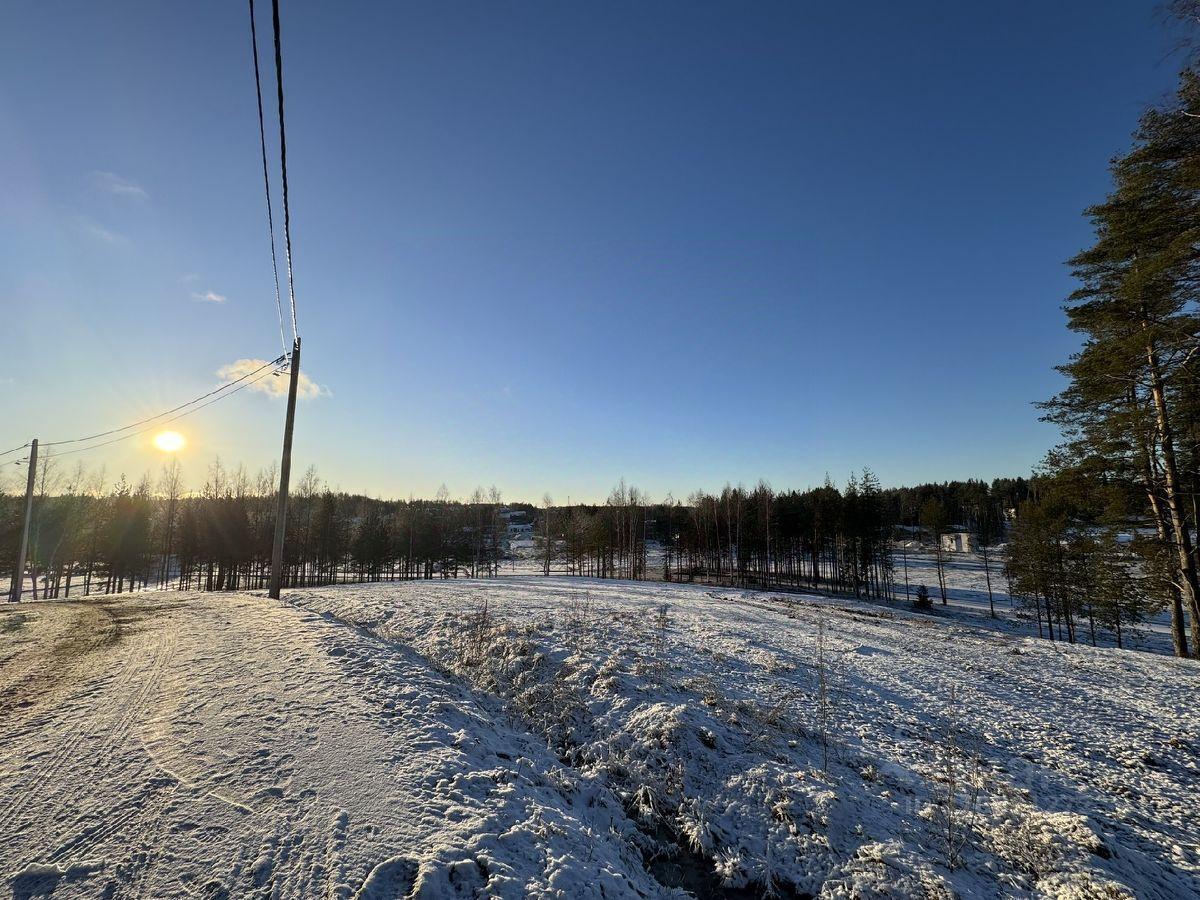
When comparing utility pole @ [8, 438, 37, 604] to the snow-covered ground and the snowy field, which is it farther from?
the snow-covered ground

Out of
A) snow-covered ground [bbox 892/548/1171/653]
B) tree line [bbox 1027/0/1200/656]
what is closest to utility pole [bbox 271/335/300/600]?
tree line [bbox 1027/0/1200/656]

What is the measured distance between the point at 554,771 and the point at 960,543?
113039 millimetres

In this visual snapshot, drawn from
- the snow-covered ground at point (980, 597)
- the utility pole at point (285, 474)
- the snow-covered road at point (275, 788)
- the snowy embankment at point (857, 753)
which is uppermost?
the utility pole at point (285, 474)

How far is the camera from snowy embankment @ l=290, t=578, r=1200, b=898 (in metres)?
5.64

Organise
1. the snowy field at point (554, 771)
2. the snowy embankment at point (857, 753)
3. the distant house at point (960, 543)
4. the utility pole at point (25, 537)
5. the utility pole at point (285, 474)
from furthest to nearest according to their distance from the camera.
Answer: the distant house at point (960, 543), the utility pole at point (25, 537), the utility pole at point (285, 474), the snowy embankment at point (857, 753), the snowy field at point (554, 771)

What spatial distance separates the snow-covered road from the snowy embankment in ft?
4.38

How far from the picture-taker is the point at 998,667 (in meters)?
13.2

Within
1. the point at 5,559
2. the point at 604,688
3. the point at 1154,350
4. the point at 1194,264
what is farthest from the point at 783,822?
the point at 5,559

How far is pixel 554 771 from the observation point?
681cm

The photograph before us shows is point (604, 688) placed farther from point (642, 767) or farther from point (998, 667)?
point (998, 667)

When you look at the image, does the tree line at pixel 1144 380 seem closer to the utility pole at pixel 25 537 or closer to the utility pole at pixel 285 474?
the utility pole at pixel 285 474

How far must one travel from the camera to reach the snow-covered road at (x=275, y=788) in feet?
12.5

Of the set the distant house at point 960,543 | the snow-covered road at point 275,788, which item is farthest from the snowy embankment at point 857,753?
the distant house at point 960,543

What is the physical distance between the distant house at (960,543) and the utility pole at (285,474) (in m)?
105
